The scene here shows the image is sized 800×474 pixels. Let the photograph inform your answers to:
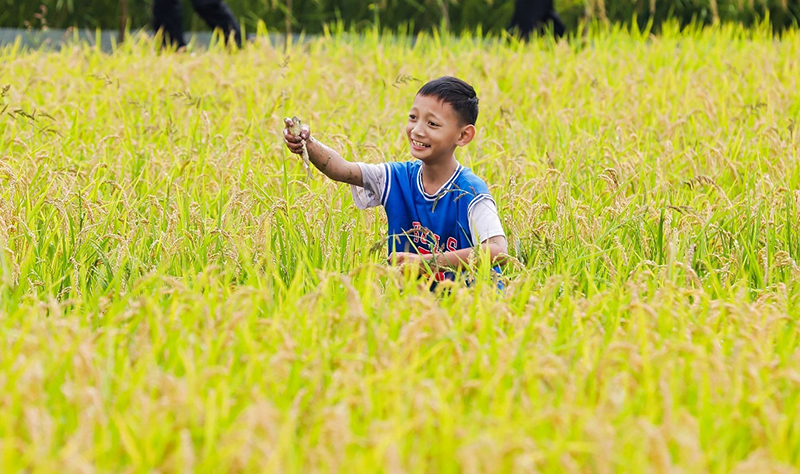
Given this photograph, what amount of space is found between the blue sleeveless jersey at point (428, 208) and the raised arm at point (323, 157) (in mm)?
128

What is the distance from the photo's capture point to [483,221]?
3027 mm

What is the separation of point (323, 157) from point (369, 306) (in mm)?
907

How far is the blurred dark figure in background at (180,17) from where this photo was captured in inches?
322

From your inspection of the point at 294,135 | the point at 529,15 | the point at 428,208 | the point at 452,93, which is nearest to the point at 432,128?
the point at 452,93

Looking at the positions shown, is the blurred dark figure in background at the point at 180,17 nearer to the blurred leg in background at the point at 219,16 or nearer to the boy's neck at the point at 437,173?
the blurred leg in background at the point at 219,16

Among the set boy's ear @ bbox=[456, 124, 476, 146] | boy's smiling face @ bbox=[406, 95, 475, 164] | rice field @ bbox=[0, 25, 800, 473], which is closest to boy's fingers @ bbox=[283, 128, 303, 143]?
rice field @ bbox=[0, 25, 800, 473]

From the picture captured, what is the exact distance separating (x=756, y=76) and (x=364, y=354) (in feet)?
19.6

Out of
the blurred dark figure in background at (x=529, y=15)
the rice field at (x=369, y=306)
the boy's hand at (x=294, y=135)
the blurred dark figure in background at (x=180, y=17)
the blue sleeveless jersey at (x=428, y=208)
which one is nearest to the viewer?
the rice field at (x=369, y=306)

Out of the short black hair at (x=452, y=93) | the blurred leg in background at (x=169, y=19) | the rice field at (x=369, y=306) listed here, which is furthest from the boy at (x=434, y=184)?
the blurred leg in background at (x=169, y=19)

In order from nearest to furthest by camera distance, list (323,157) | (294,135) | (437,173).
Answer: (294,135) → (323,157) → (437,173)

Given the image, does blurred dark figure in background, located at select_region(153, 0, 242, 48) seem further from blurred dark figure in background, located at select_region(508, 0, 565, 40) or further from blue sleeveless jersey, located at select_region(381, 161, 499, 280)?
blue sleeveless jersey, located at select_region(381, 161, 499, 280)

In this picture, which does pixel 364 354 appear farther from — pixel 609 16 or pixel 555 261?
pixel 609 16

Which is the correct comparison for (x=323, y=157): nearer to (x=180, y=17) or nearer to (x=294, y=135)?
(x=294, y=135)

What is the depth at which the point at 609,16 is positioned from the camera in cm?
1268
